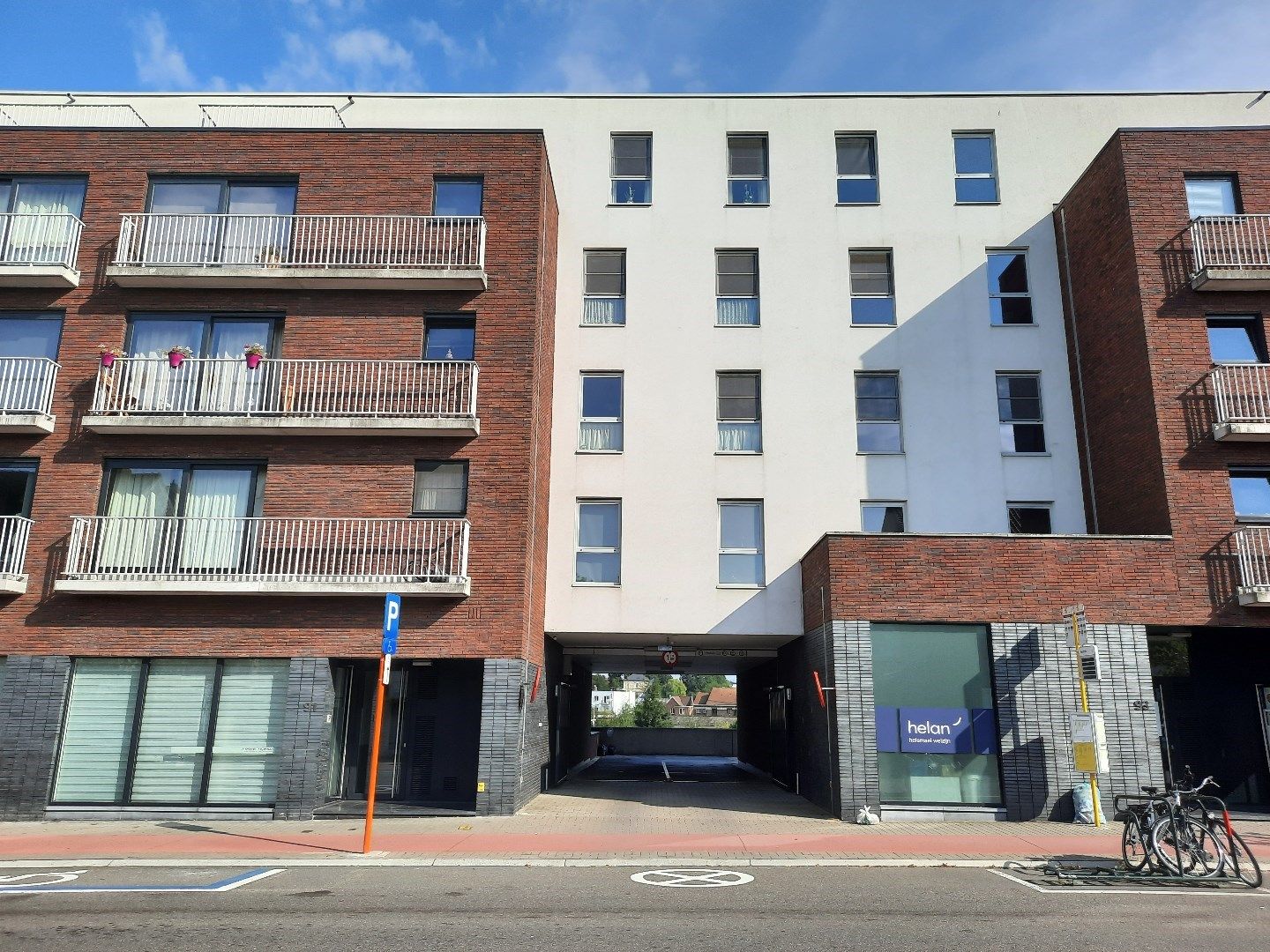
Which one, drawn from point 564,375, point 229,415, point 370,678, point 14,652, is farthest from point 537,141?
point 14,652

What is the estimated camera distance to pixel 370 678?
17.2 meters

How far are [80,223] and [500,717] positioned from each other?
12670 mm

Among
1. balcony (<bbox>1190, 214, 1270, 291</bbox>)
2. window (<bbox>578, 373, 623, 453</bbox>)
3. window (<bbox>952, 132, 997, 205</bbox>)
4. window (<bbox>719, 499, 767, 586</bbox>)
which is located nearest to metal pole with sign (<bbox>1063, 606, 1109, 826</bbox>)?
window (<bbox>719, 499, 767, 586</bbox>)

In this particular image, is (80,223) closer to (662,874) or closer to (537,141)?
(537,141)

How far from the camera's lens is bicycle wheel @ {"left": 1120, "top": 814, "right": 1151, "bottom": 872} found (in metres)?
10.6

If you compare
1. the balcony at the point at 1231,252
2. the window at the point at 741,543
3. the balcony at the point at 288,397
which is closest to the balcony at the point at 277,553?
the balcony at the point at 288,397

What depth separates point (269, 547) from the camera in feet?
52.5

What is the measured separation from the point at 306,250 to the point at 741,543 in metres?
10.7

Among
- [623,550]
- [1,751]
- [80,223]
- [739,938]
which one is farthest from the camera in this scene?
[623,550]

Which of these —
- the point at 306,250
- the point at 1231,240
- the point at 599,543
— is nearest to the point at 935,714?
the point at 599,543

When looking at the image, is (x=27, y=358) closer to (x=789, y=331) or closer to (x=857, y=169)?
(x=789, y=331)

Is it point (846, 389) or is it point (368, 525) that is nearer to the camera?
point (368, 525)

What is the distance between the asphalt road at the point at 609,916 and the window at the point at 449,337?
10034 mm

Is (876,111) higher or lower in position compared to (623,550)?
higher
